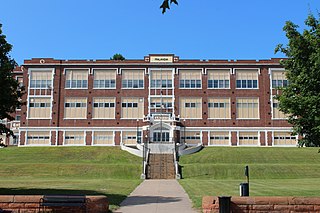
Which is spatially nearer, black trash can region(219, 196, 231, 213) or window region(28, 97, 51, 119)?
black trash can region(219, 196, 231, 213)

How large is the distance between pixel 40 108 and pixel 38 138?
4.99 m

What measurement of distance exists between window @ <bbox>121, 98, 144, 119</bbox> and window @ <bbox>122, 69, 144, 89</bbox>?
2227 mm

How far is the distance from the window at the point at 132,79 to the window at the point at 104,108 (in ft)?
11.6

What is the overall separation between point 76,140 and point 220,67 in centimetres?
2685

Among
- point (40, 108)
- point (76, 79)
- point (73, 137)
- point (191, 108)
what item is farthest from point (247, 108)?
point (40, 108)

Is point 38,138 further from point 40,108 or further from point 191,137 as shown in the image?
point 191,137

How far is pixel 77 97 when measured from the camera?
63.9m

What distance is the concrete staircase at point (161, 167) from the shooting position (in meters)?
36.8

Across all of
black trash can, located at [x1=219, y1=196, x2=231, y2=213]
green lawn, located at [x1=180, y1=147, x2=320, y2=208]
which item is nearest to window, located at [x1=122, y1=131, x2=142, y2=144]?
green lawn, located at [x1=180, y1=147, x2=320, y2=208]

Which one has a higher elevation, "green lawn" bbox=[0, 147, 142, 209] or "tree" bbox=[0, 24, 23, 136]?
"tree" bbox=[0, 24, 23, 136]

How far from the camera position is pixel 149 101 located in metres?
63.5

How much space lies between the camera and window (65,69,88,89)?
64.3 metres

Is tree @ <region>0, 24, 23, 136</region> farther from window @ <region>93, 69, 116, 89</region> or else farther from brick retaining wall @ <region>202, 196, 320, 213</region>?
window @ <region>93, 69, 116, 89</region>

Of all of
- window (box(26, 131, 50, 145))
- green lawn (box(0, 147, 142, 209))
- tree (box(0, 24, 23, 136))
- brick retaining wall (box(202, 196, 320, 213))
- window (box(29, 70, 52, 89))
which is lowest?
green lawn (box(0, 147, 142, 209))
